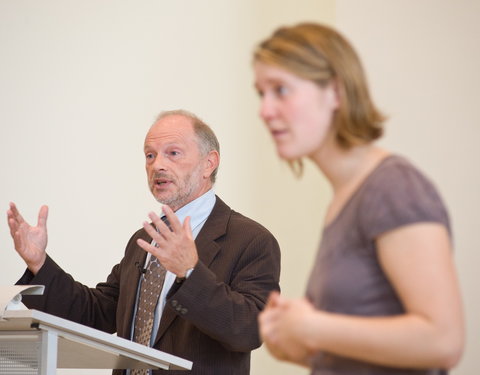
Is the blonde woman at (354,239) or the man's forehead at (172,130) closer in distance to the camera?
the blonde woman at (354,239)

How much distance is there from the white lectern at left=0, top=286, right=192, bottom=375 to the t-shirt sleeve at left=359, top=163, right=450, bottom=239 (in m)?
1.18

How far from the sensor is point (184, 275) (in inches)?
99.9

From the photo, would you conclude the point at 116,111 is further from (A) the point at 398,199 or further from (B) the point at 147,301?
(A) the point at 398,199

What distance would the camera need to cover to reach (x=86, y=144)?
15.6ft

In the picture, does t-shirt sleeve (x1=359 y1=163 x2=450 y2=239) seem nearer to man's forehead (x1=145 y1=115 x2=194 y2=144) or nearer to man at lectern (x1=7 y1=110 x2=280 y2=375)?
man at lectern (x1=7 y1=110 x2=280 y2=375)

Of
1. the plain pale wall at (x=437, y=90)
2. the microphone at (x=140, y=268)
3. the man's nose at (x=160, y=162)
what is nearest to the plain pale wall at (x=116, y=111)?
the plain pale wall at (x=437, y=90)

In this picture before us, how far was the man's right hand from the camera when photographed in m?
2.90

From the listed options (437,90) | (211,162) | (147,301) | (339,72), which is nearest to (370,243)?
(339,72)

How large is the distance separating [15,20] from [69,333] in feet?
9.88

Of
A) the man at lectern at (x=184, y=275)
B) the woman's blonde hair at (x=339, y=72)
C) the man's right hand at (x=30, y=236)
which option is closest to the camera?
the woman's blonde hair at (x=339, y=72)

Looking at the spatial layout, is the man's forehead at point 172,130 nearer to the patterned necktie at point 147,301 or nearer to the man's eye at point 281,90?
the patterned necktie at point 147,301

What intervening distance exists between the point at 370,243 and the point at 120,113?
3.61 m

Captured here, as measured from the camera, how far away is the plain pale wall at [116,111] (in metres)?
4.66

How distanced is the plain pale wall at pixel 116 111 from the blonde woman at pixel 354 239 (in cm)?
318
